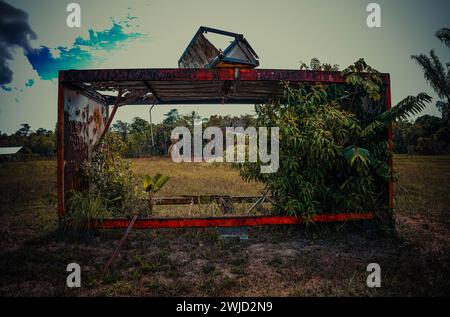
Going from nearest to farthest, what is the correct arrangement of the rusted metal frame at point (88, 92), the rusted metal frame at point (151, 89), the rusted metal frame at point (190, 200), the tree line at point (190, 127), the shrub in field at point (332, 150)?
the shrub in field at point (332, 150)
the rusted metal frame at point (88, 92)
the rusted metal frame at point (151, 89)
the rusted metal frame at point (190, 200)
the tree line at point (190, 127)

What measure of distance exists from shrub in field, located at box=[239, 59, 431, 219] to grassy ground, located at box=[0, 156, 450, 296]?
2.08ft

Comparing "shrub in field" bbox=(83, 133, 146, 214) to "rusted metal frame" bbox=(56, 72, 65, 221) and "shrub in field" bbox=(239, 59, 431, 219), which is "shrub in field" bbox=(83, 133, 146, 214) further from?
"shrub in field" bbox=(239, 59, 431, 219)

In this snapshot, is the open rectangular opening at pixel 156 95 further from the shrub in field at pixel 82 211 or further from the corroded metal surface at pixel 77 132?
the shrub in field at pixel 82 211

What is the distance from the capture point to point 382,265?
426 cm

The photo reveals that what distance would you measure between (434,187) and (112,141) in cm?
1228

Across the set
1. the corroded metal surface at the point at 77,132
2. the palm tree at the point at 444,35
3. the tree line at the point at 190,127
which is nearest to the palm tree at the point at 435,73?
the palm tree at the point at 444,35

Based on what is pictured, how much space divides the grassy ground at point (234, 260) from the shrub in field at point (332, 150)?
635mm

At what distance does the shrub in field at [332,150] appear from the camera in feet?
16.2

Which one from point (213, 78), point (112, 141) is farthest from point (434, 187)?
point (112, 141)

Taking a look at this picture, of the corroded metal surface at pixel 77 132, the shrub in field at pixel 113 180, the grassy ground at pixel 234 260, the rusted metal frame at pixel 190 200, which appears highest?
the corroded metal surface at pixel 77 132

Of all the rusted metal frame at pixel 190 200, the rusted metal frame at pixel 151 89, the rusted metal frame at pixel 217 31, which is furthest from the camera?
the rusted metal frame at pixel 190 200

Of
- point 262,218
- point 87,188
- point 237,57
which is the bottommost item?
point 262,218

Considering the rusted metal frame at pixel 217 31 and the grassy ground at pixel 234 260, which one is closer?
the grassy ground at pixel 234 260

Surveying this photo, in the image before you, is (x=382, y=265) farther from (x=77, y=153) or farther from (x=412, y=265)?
(x=77, y=153)
